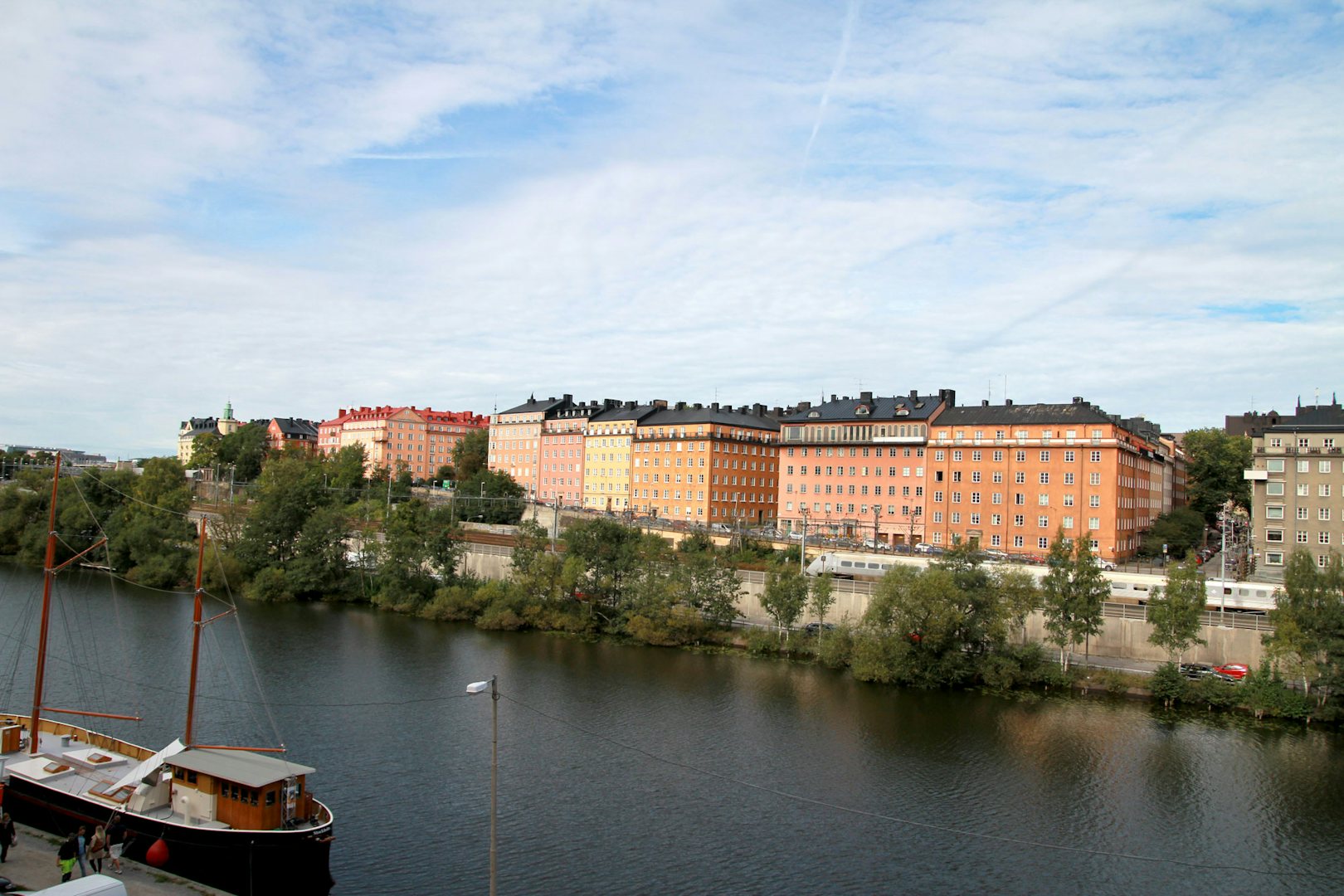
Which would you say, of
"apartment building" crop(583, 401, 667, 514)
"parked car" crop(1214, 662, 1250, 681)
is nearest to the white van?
"parked car" crop(1214, 662, 1250, 681)

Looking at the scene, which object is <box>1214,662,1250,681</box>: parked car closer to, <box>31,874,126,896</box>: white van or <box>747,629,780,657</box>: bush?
<box>747,629,780,657</box>: bush

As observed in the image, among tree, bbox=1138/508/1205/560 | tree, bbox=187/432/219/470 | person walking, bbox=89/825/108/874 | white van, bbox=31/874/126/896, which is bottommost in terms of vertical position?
person walking, bbox=89/825/108/874

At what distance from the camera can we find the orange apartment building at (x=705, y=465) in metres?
88.0

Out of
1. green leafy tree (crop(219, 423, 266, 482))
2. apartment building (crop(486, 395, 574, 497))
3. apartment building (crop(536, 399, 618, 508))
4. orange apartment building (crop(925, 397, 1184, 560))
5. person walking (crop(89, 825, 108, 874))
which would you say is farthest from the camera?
green leafy tree (crop(219, 423, 266, 482))

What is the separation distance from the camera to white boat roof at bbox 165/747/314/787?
2012 centimetres

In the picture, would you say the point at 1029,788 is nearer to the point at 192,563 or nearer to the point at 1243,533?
the point at 192,563

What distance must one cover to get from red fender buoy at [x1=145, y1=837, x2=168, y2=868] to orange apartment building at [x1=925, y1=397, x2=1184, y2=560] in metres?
51.3

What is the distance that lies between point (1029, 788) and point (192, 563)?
52876 millimetres

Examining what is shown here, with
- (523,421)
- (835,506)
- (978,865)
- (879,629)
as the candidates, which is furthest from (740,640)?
(523,421)

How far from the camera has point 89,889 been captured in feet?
48.3

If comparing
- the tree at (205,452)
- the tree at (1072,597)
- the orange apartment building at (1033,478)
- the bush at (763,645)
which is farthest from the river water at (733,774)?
the tree at (205,452)

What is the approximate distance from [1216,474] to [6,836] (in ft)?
315

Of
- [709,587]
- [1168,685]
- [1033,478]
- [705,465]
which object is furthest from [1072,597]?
[705,465]

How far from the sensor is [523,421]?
368 ft
